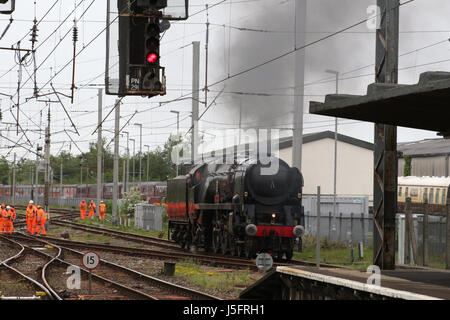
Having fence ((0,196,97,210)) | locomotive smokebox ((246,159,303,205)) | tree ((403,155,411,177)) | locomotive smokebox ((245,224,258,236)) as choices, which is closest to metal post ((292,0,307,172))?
locomotive smokebox ((246,159,303,205))

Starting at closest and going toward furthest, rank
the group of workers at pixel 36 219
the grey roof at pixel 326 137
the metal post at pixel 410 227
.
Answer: the metal post at pixel 410 227 < the group of workers at pixel 36 219 < the grey roof at pixel 326 137

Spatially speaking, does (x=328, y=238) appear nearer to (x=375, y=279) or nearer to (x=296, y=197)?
(x=296, y=197)

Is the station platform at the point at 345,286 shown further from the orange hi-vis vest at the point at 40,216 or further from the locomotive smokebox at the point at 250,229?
the orange hi-vis vest at the point at 40,216

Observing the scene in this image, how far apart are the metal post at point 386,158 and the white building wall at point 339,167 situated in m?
49.2

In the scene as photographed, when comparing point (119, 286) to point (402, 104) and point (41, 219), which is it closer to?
point (402, 104)

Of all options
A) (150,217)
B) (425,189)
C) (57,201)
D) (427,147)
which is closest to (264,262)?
(150,217)

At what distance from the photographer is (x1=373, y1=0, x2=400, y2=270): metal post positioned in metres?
11.9

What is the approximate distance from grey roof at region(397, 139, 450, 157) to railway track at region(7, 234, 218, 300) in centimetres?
3897

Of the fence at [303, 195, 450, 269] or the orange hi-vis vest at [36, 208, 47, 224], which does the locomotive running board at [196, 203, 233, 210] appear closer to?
the fence at [303, 195, 450, 269]

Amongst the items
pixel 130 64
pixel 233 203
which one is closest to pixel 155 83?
pixel 130 64

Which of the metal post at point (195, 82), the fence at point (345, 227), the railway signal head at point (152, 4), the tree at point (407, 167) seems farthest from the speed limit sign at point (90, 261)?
the tree at point (407, 167)

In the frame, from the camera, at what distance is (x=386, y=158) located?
12.2m

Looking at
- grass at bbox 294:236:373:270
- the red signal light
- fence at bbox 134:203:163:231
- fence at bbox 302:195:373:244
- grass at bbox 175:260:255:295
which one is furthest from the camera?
fence at bbox 134:203:163:231

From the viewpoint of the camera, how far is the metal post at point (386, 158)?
11.9m
